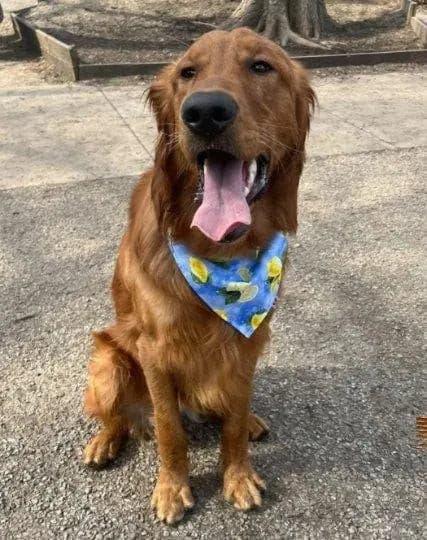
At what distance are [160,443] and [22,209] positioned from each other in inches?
119

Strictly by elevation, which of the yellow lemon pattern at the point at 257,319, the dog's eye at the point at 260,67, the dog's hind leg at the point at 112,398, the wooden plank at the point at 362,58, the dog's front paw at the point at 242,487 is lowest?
the wooden plank at the point at 362,58

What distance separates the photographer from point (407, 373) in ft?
10.7

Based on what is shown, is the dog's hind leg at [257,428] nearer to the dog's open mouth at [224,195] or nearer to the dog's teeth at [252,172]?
the dog's open mouth at [224,195]

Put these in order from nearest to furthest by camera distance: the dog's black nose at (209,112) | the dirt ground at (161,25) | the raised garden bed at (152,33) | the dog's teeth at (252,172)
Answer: the dog's black nose at (209,112) < the dog's teeth at (252,172) < the raised garden bed at (152,33) < the dirt ground at (161,25)

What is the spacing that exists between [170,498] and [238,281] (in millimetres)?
948

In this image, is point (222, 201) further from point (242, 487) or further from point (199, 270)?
point (242, 487)

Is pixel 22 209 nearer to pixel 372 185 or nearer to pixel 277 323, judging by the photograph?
pixel 277 323

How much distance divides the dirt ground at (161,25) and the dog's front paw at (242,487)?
25.0 ft

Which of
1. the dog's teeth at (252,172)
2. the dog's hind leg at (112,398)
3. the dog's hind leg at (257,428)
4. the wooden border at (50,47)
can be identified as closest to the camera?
the dog's teeth at (252,172)

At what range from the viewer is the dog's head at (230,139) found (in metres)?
2.05

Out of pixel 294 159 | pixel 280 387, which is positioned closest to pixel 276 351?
pixel 280 387

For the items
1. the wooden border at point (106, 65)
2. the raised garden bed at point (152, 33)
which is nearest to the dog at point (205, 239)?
the wooden border at point (106, 65)

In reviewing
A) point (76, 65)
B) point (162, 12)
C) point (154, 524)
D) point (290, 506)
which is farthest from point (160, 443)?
point (162, 12)

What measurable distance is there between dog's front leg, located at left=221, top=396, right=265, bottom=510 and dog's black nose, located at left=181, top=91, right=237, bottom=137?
1183 millimetres
